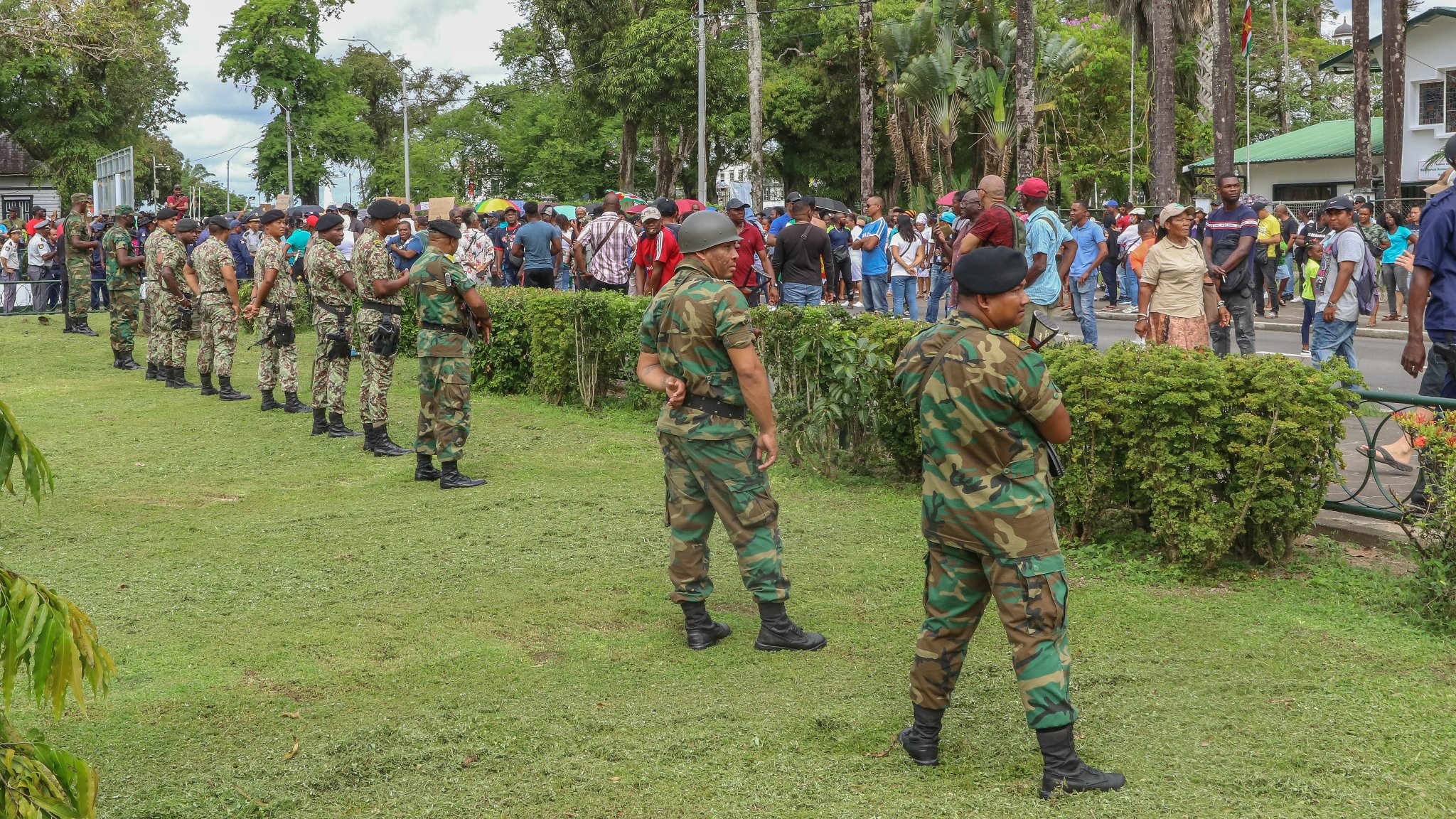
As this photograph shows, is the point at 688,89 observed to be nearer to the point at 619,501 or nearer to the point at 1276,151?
the point at 1276,151

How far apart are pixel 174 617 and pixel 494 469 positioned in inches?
152

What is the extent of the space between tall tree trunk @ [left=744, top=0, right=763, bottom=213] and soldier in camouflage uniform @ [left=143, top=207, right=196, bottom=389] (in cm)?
1711

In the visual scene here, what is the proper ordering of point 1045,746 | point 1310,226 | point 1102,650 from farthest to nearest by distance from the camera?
point 1310,226 → point 1102,650 → point 1045,746

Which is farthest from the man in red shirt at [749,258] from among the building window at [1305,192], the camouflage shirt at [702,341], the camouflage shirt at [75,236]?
the building window at [1305,192]

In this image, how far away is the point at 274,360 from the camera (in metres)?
13.2

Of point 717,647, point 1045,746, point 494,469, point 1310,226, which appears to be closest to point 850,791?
point 1045,746

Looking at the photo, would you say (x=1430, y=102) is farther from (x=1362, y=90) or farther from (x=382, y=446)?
(x=382, y=446)

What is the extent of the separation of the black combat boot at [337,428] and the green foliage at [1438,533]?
28.6 feet

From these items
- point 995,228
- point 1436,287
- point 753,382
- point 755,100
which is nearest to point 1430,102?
point 755,100

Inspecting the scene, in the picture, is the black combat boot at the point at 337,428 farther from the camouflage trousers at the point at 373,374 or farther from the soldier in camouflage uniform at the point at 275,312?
the soldier in camouflage uniform at the point at 275,312

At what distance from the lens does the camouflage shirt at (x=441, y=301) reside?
912 centimetres

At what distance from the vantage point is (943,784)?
170 inches

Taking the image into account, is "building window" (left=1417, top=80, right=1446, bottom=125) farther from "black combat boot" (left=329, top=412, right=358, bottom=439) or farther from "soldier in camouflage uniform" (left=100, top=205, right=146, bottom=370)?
"black combat boot" (left=329, top=412, right=358, bottom=439)

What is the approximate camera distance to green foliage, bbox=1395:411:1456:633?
5.65 m
